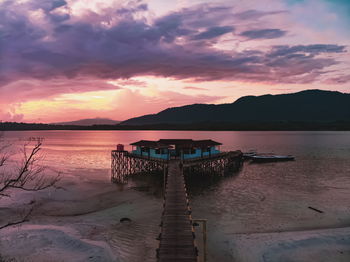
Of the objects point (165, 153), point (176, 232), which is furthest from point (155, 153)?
point (176, 232)

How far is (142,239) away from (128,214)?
242 inches

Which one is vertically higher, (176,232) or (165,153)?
(165,153)

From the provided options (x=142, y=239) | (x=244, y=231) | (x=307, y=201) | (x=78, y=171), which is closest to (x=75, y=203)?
(x=142, y=239)

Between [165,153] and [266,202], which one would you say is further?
[165,153]

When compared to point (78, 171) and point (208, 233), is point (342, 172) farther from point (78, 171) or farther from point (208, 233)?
point (78, 171)

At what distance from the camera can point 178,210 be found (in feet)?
64.0

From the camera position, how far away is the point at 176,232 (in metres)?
15.9

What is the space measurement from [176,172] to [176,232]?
17330mm

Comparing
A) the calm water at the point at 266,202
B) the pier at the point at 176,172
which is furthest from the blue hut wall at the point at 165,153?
the calm water at the point at 266,202

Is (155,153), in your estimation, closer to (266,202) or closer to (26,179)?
(26,179)

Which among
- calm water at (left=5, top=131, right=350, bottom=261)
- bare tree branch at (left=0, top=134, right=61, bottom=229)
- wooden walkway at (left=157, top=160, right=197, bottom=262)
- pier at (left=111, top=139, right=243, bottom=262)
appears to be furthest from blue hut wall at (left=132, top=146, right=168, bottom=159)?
wooden walkway at (left=157, top=160, right=197, bottom=262)

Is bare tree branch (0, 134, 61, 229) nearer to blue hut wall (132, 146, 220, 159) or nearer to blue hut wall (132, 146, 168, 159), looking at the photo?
blue hut wall (132, 146, 220, 159)

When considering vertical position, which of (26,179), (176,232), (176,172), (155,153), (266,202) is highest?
(155,153)

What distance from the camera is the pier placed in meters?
14.4
